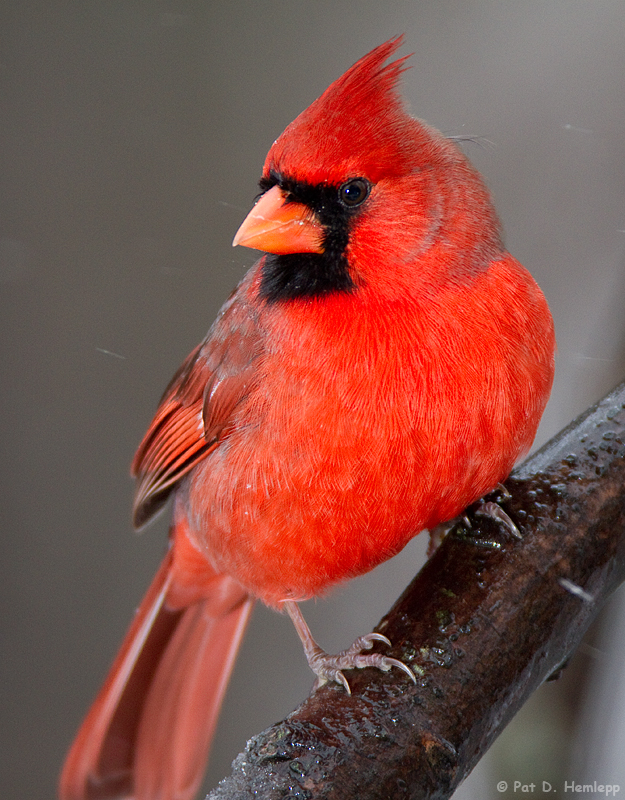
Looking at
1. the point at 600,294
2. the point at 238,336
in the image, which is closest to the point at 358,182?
the point at 238,336

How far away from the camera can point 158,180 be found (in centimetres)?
302

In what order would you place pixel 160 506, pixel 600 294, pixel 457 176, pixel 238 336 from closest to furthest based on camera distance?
pixel 457 176
pixel 238 336
pixel 160 506
pixel 600 294

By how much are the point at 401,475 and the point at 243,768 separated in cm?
56

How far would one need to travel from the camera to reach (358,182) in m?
1.46

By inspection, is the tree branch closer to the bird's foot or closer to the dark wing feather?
the bird's foot

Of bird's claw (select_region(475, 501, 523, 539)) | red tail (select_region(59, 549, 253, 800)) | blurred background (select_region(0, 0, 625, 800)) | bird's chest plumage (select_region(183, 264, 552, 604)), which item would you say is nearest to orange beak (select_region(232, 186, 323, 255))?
bird's chest plumage (select_region(183, 264, 552, 604))

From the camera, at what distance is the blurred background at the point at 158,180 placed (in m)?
2.89

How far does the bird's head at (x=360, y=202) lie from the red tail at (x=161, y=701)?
116 cm

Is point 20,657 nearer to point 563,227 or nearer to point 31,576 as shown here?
point 31,576

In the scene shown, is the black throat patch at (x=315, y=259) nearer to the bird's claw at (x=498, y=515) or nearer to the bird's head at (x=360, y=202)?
the bird's head at (x=360, y=202)

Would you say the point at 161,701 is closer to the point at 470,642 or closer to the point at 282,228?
the point at 470,642

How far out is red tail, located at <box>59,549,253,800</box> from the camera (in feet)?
7.53

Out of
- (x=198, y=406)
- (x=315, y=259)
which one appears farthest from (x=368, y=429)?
(x=198, y=406)

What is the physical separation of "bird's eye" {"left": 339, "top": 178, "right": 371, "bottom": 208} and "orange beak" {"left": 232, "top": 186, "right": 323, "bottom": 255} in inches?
2.5
